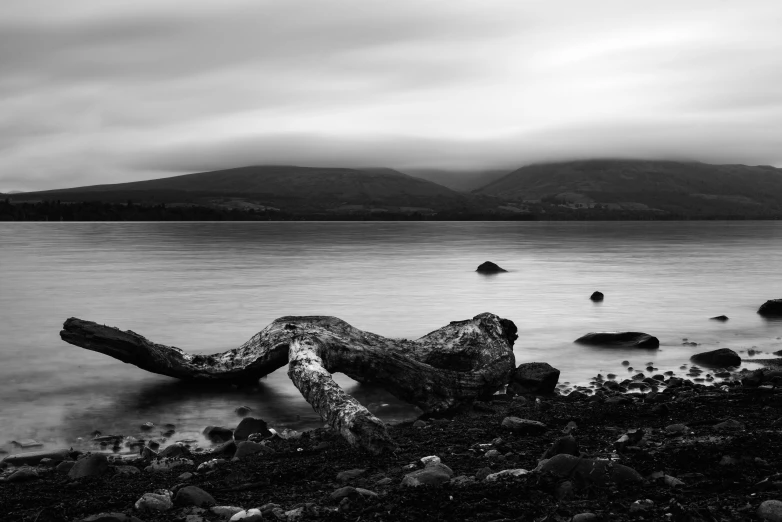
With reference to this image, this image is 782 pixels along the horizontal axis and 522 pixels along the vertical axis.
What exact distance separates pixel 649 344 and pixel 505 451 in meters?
8.68

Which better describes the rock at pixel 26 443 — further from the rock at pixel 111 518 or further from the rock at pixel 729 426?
the rock at pixel 729 426

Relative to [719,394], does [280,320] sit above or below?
above

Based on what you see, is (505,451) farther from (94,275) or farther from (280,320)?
(94,275)

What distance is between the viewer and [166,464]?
782 cm

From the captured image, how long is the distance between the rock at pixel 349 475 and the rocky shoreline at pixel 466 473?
0.01 meters

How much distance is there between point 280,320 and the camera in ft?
38.8

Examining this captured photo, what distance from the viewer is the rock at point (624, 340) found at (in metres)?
15.1

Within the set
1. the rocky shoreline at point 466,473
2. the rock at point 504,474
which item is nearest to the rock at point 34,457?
the rocky shoreline at point 466,473

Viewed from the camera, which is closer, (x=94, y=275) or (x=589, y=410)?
(x=589, y=410)

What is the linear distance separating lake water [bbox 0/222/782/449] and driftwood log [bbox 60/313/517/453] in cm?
45

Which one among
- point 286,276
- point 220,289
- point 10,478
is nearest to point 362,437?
point 10,478

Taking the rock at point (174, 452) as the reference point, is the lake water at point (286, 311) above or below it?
below

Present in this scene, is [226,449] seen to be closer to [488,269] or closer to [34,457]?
[34,457]

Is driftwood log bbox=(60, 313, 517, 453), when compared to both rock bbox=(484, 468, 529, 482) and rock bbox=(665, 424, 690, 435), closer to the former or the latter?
rock bbox=(484, 468, 529, 482)
